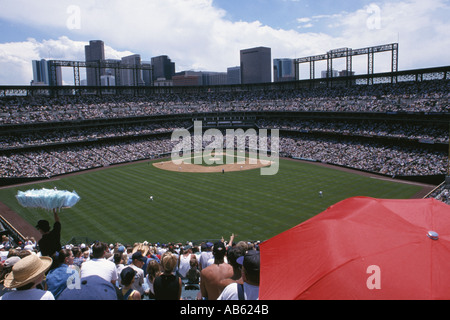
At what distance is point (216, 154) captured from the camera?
220 ft

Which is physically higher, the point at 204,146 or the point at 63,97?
the point at 63,97

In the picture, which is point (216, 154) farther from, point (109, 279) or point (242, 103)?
point (109, 279)

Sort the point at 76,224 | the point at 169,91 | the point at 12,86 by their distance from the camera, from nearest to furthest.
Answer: the point at 76,224, the point at 12,86, the point at 169,91

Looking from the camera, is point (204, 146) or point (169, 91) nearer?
point (204, 146)

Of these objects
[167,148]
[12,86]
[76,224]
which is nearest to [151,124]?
[167,148]

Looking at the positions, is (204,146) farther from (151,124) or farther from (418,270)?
(418,270)

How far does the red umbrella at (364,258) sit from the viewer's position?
17.9ft

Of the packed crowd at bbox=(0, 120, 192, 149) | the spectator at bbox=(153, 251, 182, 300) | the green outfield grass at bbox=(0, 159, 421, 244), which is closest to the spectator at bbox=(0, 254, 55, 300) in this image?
the spectator at bbox=(153, 251, 182, 300)

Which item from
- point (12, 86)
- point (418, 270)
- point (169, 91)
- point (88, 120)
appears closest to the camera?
point (418, 270)

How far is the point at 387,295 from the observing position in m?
5.26

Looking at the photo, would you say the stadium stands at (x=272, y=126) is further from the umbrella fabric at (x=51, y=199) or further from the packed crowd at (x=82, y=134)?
the umbrella fabric at (x=51, y=199)

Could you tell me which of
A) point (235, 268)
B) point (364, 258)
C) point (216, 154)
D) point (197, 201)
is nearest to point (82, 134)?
point (216, 154)

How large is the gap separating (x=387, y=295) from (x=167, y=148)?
67452mm

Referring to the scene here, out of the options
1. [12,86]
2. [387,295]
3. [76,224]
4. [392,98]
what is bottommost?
[76,224]
